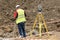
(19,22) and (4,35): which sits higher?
(19,22)

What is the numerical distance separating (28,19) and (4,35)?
3215mm

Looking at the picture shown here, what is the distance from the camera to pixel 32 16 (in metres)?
23.2

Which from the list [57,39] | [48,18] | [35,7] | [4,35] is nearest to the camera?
[57,39]

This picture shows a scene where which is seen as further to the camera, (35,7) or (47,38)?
(35,7)

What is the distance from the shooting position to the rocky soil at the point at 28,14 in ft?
69.5

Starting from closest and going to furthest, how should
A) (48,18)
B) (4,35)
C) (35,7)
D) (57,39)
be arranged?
(57,39)
(4,35)
(48,18)
(35,7)

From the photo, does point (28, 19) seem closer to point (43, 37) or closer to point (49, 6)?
point (49, 6)

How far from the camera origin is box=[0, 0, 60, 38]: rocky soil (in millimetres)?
21172

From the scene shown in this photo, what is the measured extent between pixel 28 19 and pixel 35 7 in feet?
5.48

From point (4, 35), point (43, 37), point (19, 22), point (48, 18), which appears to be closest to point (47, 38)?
point (43, 37)

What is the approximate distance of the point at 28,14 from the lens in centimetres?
2336

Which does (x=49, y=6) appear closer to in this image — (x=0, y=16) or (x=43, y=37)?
(x=0, y=16)

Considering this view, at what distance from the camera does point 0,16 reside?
2377 centimetres

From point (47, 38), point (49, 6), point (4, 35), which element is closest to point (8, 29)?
point (4, 35)
